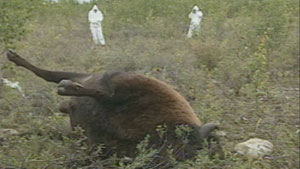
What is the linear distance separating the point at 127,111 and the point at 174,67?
11.2ft

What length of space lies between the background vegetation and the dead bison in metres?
0.22

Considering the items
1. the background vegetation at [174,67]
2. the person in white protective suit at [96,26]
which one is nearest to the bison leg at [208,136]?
the background vegetation at [174,67]

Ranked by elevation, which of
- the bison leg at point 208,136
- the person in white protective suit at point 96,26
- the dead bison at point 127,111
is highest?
the person in white protective suit at point 96,26

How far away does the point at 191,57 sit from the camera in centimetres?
902

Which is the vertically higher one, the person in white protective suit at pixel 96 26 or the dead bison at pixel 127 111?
the person in white protective suit at pixel 96 26

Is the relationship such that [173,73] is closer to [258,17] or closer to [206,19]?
[258,17]

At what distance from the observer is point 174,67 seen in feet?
26.2

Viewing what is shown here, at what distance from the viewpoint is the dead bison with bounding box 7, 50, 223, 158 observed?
4500mm

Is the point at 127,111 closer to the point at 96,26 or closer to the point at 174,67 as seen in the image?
the point at 174,67

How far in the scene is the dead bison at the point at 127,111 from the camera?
4.50 metres

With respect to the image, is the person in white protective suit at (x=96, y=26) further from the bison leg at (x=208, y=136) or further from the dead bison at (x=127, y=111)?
the bison leg at (x=208, y=136)

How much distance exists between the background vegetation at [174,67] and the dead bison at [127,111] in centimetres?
22

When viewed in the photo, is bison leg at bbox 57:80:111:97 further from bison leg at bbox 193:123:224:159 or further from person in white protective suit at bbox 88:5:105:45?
person in white protective suit at bbox 88:5:105:45

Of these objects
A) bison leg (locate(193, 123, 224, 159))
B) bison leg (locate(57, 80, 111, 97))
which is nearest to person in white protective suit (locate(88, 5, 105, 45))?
bison leg (locate(57, 80, 111, 97))
